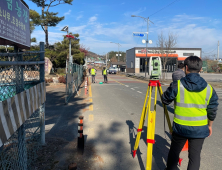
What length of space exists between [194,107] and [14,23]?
259 cm

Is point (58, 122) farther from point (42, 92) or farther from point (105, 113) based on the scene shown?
point (42, 92)

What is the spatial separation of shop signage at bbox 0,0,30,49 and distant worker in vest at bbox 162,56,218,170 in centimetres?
217

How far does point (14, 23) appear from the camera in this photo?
2.70m

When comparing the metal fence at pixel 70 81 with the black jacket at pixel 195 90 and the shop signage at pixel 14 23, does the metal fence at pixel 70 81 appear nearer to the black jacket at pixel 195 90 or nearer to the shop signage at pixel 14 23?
the shop signage at pixel 14 23

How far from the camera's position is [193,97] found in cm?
263

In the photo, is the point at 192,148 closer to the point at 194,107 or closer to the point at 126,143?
the point at 194,107

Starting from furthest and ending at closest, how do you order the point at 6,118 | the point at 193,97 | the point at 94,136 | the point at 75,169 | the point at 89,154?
the point at 94,136 → the point at 89,154 → the point at 75,169 → the point at 193,97 → the point at 6,118

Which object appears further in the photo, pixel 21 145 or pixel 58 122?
pixel 58 122

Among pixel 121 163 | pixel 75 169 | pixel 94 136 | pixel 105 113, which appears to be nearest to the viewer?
pixel 75 169

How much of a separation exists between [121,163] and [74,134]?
1.91 meters

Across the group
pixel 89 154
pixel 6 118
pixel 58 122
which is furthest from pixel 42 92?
pixel 58 122

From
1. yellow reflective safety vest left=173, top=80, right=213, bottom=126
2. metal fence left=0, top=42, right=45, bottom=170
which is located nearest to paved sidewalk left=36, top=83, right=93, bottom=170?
metal fence left=0, top=42, right=45, bottom=170

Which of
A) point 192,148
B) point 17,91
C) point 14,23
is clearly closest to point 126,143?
point 192,148

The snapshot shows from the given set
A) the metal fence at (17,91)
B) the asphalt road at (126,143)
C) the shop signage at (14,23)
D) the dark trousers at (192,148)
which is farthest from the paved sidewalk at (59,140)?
the shop signage at (14,23)
